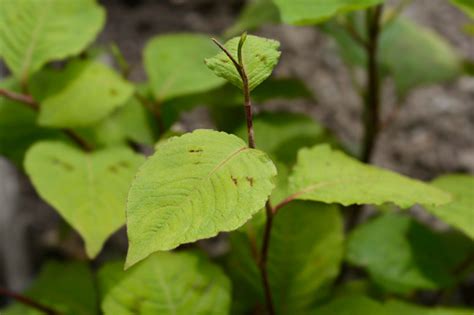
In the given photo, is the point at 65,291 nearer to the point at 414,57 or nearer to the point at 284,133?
the point at 284,133

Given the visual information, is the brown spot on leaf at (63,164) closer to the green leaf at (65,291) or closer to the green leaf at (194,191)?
the green leaf at (65,291)

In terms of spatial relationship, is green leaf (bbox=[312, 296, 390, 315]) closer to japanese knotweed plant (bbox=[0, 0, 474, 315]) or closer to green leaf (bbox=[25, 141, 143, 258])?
Answer: japanese knotweed plant (bbox=[0, 0, 474, 315])

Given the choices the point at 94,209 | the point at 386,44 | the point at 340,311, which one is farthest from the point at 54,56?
the point at 386,44

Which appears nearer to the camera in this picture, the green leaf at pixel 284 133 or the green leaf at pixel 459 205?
the green leaf at pixel 459 205

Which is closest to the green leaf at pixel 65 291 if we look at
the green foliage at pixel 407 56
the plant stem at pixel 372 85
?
the plant stem at pixel 372 85

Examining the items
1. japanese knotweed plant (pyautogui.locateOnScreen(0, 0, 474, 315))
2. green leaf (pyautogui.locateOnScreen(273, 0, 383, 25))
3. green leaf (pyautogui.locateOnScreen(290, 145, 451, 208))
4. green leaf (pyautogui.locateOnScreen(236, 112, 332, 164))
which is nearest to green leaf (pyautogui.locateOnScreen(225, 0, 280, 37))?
japanese knotweed plant (pyautogui.locateOnScreen(0, 0, 474, 315))

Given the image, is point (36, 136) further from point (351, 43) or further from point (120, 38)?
point (351, 43)

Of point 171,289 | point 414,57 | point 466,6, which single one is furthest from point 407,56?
point 171,289
